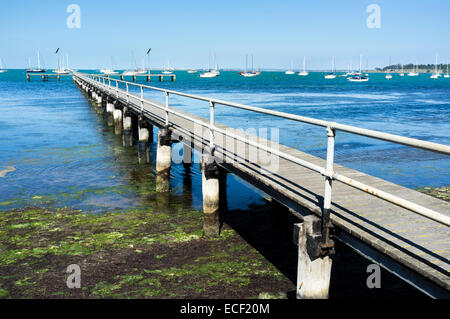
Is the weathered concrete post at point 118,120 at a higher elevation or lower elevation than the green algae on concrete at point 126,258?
higher

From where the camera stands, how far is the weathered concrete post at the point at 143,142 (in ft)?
46.6

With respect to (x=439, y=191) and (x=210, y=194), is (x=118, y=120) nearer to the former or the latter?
(x=210, y=194)

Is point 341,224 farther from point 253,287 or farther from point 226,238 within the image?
point 226,238

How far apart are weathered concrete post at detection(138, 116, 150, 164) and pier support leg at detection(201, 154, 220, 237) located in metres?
6.79

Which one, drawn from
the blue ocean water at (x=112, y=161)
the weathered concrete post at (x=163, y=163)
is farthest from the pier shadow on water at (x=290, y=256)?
the weathered concrete post at (x=163, y=163)

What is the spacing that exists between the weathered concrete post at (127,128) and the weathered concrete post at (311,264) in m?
13.8

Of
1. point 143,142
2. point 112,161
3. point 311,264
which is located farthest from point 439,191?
point 112,161

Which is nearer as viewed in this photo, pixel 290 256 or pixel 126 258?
pixel 126 258

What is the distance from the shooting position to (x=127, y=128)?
17.5m

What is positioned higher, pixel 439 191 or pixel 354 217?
pixel 354 217

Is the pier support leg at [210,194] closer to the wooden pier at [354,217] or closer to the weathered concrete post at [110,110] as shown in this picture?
the wooden pier at [354,217]

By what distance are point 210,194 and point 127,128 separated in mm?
10561

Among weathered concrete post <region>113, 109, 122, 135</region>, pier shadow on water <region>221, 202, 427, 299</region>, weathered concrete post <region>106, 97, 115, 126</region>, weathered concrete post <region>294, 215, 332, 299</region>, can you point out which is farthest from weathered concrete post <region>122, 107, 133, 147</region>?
weathered concrete post <region>294, 215, 332, 299</region>

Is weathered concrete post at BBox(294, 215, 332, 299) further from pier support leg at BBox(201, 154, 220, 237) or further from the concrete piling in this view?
the concrete piling
